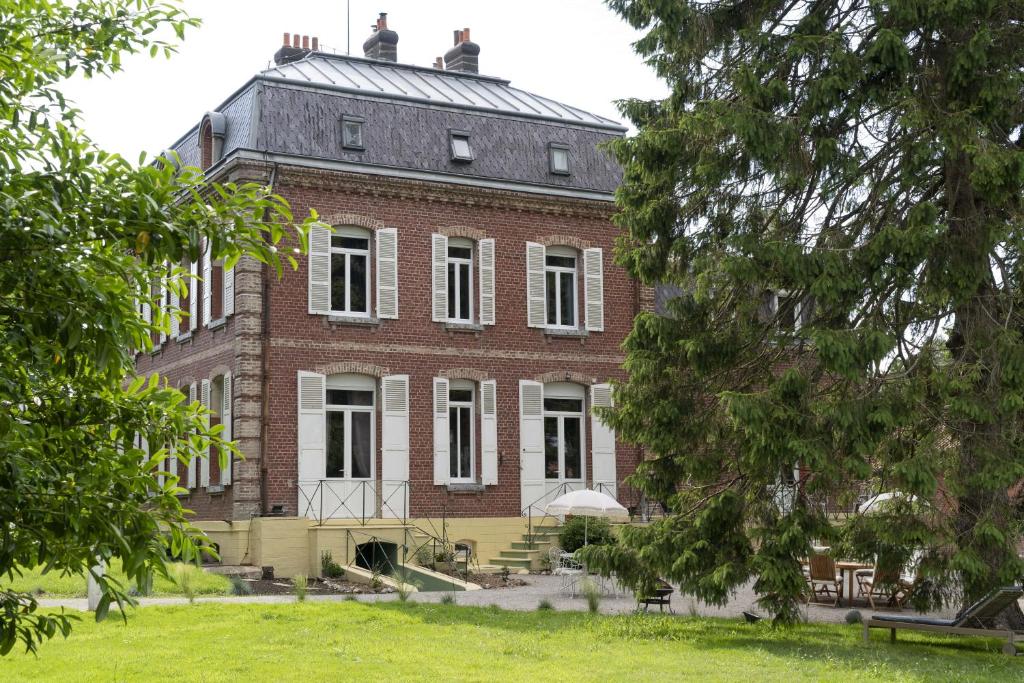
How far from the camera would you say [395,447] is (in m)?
24.2

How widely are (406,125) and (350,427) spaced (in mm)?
6309

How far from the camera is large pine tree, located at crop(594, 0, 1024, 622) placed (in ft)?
42.9

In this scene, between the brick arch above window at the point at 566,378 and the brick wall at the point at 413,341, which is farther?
the brick arch above window at the point at 566,378

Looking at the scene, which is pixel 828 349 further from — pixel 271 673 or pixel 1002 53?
pixel 271 673

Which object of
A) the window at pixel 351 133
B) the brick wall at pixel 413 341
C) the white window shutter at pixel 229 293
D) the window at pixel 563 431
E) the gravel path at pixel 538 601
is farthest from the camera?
the window at pixel 563 431

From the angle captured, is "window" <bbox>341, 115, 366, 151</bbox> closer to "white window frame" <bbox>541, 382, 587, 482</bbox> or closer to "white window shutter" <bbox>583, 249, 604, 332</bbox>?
"white window shutter" <bbox>583, 249, 604, 332</bbox>

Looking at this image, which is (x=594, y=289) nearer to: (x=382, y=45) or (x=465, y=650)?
(x=382, y=45)

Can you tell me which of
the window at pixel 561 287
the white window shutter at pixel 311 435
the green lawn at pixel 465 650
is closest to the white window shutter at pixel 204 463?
the white window shutter at pixel 311 435

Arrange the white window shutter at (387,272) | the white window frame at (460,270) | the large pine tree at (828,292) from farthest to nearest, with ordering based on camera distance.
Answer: the white window frame at (460,270), the white window shutter at (387,272), the large pine tree at (828,292)

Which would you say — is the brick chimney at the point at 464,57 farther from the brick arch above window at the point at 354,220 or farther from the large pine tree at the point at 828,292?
the large pine tree at the point at 828,292

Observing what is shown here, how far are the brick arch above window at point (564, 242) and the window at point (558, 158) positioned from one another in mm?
1450

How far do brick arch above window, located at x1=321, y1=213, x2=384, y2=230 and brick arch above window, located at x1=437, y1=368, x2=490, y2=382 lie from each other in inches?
126

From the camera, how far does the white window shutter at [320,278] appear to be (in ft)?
77.9

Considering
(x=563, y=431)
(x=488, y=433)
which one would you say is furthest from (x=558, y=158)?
(x=488, y=433)
